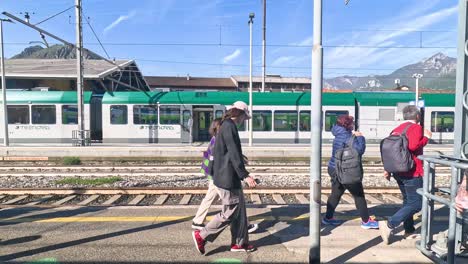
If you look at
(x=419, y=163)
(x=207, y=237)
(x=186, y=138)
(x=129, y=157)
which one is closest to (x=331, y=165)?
(x=419, y=163)

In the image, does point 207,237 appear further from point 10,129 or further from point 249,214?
point 10,129

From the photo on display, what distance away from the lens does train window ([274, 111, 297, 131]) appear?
59.7 ft

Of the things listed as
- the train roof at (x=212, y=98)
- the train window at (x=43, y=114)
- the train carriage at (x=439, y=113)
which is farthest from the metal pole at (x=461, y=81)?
the train window at (x=43, y=114)

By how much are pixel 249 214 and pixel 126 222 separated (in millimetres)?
1854

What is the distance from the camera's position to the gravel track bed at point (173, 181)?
8633 millimetres

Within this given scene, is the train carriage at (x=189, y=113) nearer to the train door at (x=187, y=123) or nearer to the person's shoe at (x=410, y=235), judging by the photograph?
the train door at (x=187, y=123)

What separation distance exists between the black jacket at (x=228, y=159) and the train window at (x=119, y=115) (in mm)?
15280

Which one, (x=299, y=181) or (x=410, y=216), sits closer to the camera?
(x=410, y=216)

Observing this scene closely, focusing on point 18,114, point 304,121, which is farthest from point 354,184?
point 18,114

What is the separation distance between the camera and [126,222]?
5.03 m

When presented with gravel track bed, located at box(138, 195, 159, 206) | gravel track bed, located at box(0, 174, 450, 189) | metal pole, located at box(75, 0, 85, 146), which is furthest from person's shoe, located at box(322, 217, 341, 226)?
metal pole, located at box(75, 0, 85, 146)

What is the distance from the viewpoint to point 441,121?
59.8ft

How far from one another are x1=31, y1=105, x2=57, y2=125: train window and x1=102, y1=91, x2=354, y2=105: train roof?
107 inches

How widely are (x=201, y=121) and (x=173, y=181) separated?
32.4 feet
